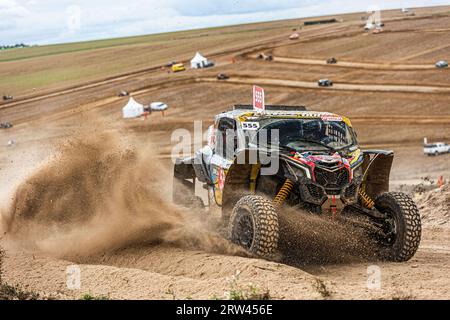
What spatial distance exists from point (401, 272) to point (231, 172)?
2783 mm

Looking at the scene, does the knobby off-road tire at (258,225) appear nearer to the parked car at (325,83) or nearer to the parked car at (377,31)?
the parked car at (325,83)

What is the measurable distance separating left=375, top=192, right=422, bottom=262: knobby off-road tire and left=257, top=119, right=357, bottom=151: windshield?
114 cm

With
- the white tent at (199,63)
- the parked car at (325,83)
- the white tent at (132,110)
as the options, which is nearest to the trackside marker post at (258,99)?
the white tent at (132,110)

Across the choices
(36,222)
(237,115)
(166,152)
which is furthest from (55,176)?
(166,152)

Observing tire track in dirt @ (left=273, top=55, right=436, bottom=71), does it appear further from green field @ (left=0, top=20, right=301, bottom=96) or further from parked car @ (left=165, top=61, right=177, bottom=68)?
green field @ (left=0, top=20, right=301, bottom=96)

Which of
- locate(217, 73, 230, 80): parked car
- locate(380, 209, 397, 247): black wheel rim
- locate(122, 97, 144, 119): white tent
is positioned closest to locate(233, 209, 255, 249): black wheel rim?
locate(380, 209, 397, 247): black wheel rim

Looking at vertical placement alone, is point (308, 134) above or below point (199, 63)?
above

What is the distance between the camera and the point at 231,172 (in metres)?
9.45

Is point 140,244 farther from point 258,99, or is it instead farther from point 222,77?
point 222,77

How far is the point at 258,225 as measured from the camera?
8.26m

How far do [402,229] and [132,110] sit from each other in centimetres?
4671

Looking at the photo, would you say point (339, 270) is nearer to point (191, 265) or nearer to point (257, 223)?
point (257, 223)

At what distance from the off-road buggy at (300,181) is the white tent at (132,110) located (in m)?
44.2

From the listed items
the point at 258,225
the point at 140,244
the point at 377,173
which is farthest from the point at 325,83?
the point at 258,225
